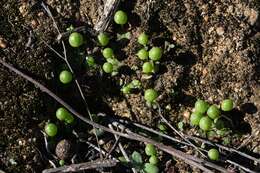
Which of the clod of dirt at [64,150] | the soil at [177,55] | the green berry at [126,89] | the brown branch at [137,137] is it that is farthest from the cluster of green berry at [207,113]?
the clod of dirt at [64,150]

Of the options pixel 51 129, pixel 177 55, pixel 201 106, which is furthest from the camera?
pixel 177 55

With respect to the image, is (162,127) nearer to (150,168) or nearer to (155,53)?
(150,168)

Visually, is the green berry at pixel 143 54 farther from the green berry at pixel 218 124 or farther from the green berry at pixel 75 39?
the green berry at pixel 218 124

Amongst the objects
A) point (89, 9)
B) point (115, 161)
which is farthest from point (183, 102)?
point (89, 9)

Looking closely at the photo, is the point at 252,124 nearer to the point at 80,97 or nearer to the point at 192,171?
the point at 192,171

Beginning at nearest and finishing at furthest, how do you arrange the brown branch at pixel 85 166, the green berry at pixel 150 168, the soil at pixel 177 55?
the brown branch at pixel 85 166
the green berry at pixel 150 168
the soil at pixel 177 55

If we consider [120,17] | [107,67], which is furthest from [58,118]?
[120,17]
